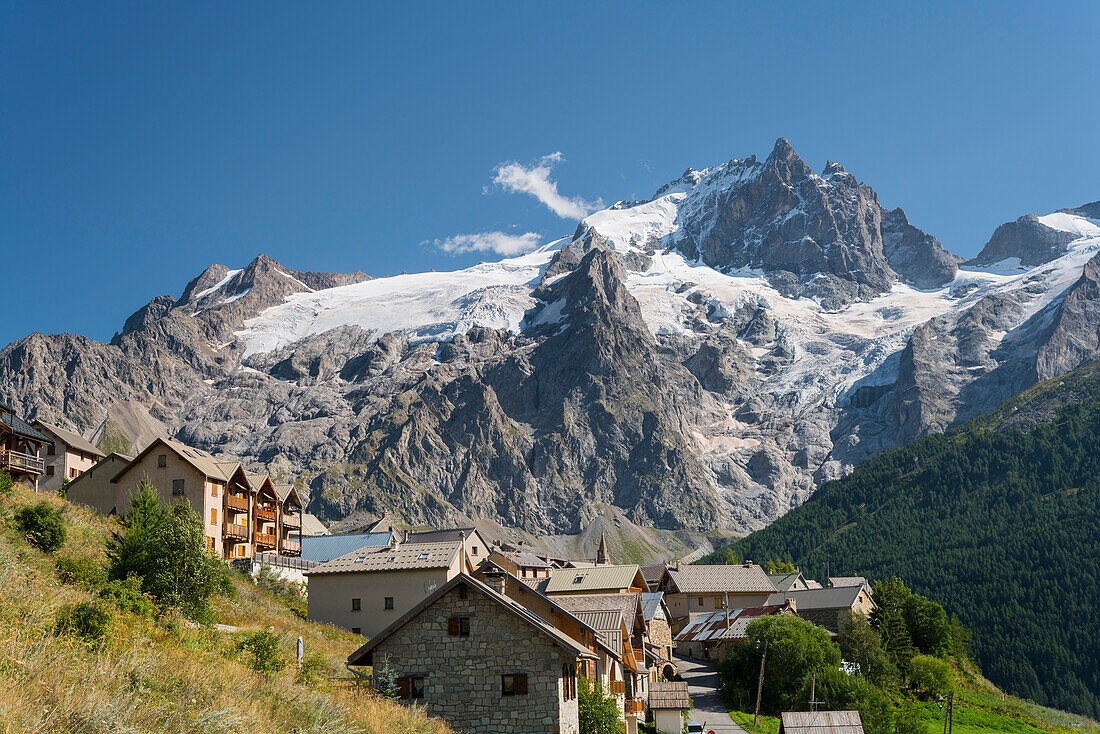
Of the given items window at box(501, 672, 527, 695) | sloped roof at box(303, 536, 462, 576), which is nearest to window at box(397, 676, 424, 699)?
window at box(501, 672, 527, 695)

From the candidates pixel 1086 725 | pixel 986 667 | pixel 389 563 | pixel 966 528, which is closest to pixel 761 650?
pixel 389 563

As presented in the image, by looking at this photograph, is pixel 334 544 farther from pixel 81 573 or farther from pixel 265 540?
pixel 81 573

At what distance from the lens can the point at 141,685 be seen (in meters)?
15.8

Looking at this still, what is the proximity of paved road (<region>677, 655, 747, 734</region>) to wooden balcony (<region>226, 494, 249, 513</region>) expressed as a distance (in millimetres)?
40075

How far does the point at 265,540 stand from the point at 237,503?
741 cm

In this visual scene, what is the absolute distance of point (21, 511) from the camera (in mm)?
37188

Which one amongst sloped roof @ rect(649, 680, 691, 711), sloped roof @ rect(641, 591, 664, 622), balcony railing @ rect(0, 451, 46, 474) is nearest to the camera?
sloped roof @ rect(649, 680, 691, 711)

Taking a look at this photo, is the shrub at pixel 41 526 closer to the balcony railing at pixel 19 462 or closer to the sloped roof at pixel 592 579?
the balcony railing at pixel 19 462

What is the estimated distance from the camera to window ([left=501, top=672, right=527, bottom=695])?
31.4 m

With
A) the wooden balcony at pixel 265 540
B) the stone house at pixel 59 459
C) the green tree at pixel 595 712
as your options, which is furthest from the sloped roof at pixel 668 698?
the stone house at pixel 59 459

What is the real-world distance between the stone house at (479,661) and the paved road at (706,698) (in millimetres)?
31255

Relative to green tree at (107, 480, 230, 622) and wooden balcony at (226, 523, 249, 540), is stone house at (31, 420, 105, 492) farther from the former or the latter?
green tree at (107, 480, 230, 622)

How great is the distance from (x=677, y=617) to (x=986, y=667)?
56.4 m

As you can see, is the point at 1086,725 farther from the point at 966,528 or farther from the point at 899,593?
the point at 966,528
